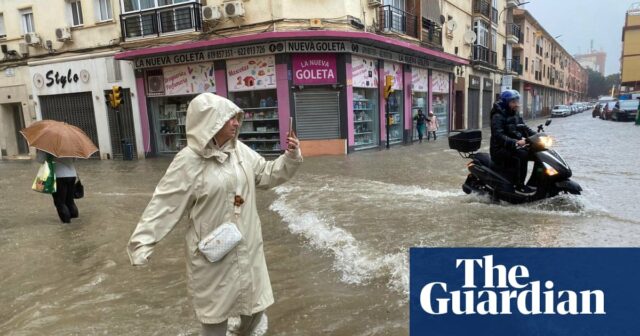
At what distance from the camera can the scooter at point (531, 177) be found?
20.9 ft

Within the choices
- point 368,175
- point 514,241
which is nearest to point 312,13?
point 368,175

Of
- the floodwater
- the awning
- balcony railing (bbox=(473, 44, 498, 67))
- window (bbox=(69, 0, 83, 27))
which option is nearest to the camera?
the floodwater

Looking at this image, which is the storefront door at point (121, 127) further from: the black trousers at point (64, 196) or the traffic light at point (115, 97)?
the black trousers at point (64, 196)

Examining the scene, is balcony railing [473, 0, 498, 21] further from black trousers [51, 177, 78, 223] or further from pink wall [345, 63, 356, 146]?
black trousers [51, 177, 78, 223]

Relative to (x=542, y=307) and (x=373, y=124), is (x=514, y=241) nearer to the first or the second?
(x=542, y=307)

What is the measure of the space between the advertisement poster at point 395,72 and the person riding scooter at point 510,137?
38.4 ft

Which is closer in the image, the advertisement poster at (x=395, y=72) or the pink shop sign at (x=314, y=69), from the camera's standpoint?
the pink shop sign at (x=314, y=69)

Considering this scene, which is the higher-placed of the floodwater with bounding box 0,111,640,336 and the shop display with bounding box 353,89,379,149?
the shop display with bounding box 353,89,379,149

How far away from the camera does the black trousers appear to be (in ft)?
23.8

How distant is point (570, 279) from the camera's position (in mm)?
1867

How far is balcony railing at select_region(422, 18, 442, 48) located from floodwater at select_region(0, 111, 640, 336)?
40.3ft

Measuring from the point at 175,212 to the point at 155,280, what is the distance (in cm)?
246

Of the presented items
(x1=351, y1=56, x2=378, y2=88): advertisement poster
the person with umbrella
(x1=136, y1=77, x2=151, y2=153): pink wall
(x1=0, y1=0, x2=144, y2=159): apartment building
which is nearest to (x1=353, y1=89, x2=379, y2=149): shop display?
(x1=351, y1=56, x2=378, y2=88): advertisement poster

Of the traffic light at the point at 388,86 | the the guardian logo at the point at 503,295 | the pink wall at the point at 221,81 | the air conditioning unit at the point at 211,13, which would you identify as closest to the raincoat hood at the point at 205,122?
the the guardian logo at the point at 503,295
